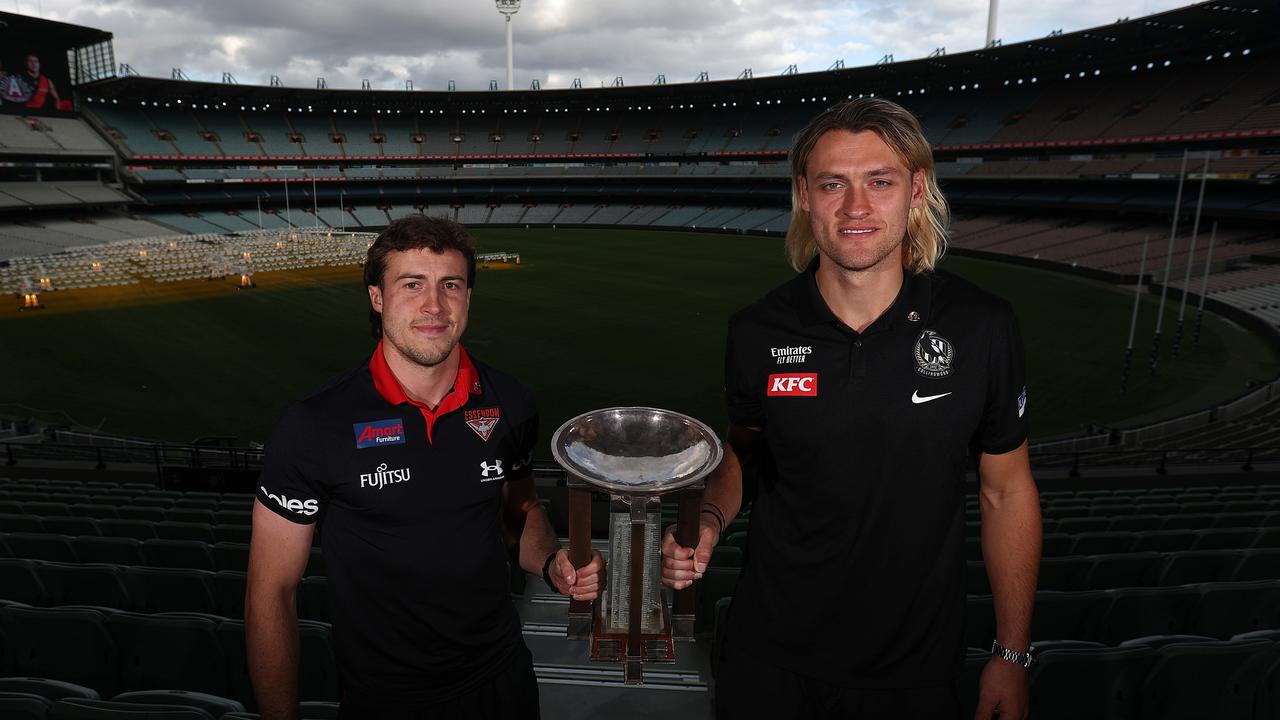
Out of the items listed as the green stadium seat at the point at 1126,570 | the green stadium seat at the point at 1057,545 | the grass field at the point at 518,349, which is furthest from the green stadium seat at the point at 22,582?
the grass field at the point at 518,349

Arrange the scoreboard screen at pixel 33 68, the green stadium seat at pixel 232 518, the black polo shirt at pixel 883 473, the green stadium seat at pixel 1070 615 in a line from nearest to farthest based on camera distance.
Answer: the black polo shirt at pixel 883 473, the green stadium seat at pixel 1070 615, the green stadium seat at pixel 232 518, the scoreboard screen at pixel 33 68

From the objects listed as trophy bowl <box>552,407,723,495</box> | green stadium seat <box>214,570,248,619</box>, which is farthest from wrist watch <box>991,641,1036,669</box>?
green stadium seat <box>214,570,248,619</box>

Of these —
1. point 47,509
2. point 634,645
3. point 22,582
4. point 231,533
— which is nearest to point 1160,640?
point 634,645

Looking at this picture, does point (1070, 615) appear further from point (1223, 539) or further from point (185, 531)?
point (185, 531)

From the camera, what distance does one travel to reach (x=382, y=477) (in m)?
2.79

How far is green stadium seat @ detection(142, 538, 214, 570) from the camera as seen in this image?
621 cm

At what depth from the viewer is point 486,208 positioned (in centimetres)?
7662

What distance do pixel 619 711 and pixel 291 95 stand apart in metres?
79.4

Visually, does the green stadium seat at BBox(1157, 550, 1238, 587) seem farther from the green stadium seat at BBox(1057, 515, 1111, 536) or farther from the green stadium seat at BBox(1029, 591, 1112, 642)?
the green stadium seat at BBox(1057, 515, 1111, 536)

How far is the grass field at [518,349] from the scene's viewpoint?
18469mm

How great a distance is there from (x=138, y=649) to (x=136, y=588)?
4.37 ft

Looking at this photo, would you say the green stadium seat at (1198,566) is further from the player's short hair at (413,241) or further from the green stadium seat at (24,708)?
the green stadium seat at (24,708)

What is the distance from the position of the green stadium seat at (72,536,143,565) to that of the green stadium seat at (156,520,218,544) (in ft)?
3.00

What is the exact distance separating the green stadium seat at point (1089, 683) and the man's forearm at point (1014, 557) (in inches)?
45.1
